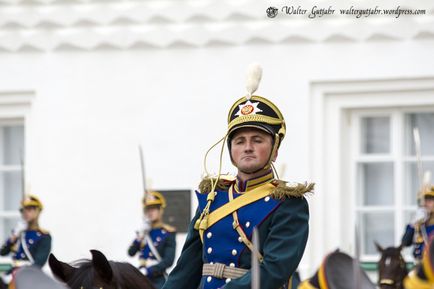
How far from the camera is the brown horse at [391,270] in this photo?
12.5m

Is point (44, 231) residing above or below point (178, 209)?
below

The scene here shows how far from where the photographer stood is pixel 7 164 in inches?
671

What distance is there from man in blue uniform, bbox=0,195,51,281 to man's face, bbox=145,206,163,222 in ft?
4.04

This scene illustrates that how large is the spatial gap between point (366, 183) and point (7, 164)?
4237 millimetres

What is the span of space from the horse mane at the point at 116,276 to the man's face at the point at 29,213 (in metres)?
9.11

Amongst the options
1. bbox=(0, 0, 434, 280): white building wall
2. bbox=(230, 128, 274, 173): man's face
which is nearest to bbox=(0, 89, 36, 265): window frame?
bbox=(0, 0, 434, 280): white building wall

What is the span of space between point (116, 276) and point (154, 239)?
8.66 metres

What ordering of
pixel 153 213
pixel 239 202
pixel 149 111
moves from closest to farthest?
1. pixel 239 202
2. pixel 153 213
3. pixel 149 111

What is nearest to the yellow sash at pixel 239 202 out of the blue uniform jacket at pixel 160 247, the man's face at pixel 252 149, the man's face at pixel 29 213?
the man's face at pixel 252 149

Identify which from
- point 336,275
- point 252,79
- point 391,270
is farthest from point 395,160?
point 336,275

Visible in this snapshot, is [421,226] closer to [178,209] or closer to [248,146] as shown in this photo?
[178,209]

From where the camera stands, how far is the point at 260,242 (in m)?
6.43

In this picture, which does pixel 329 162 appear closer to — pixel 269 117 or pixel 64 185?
pixel 64 185

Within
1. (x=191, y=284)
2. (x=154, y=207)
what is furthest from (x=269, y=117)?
(x=154, y=207)
